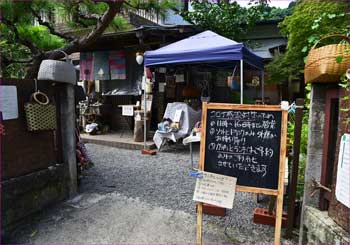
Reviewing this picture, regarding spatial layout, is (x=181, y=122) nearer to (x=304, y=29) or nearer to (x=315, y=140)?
(x=304, y=29)

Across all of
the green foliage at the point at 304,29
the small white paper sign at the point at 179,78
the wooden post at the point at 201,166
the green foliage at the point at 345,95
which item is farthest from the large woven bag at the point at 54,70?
the small white paper sign at the point at 179,78

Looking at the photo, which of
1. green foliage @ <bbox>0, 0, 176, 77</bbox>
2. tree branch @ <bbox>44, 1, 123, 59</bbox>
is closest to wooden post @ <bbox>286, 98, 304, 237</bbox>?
tree branch @ <bbox>44, 1, 123, 59</bbox>

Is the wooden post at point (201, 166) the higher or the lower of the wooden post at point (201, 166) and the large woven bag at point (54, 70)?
the lower

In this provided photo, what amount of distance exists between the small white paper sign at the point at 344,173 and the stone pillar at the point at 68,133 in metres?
3.16

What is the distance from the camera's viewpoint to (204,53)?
215 inches

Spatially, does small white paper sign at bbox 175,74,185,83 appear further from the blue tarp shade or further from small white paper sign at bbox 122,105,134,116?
the blue tarp shade

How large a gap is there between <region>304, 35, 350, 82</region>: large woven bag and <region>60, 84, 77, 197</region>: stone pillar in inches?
116

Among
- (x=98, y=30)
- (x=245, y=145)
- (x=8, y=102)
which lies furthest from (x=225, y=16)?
(x=8, y=102)

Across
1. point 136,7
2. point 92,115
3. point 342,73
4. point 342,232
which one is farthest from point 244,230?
point 92,115

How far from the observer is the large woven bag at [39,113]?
299cm

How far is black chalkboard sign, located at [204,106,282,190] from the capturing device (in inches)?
94.8

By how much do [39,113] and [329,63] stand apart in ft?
9.60

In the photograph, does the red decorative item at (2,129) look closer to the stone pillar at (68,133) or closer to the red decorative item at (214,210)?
the stone pillar at (68,133)

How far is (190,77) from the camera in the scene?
27.2ft
